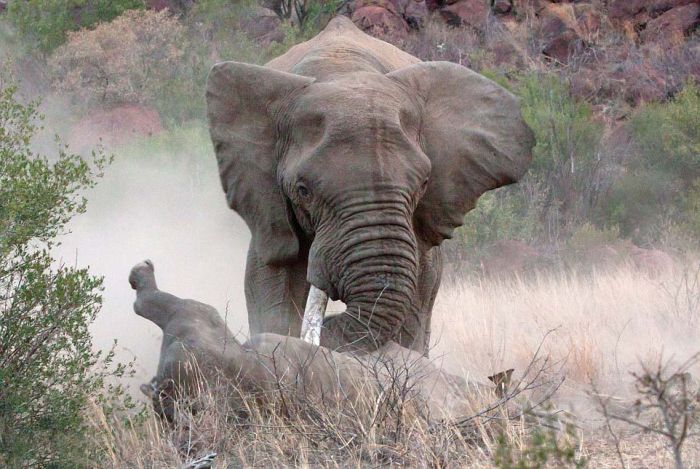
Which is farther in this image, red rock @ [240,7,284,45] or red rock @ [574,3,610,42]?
red rock @ [574,3,610,42]

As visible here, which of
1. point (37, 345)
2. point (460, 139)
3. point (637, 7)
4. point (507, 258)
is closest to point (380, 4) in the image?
point (637, 7)

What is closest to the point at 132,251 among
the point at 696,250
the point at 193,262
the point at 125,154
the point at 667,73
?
the point at 193,262

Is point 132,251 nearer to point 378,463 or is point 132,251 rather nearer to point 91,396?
point 91,396

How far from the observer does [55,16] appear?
24219 millimetres

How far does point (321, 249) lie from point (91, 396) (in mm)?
1451

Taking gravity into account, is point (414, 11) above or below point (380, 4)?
above

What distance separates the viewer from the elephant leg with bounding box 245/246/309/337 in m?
6.67

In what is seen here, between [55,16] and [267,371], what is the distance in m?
20.9

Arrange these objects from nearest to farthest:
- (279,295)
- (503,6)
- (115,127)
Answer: (279,295) < (115,127) < (503,6)

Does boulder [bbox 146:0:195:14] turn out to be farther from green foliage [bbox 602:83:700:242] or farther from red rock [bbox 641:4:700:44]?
green foliage [bbox 602:83:700:242]

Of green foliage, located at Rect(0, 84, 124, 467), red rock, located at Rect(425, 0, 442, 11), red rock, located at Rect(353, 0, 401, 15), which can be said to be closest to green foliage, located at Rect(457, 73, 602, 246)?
red rock, located at Rect(353, 0, 401, 15)

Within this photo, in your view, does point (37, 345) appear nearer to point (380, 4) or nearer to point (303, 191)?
point (303, 191)

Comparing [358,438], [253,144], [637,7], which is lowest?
[358,438]

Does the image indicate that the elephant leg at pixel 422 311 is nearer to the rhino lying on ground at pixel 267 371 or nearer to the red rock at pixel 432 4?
the rhino lying on ground at pixel 267 371
